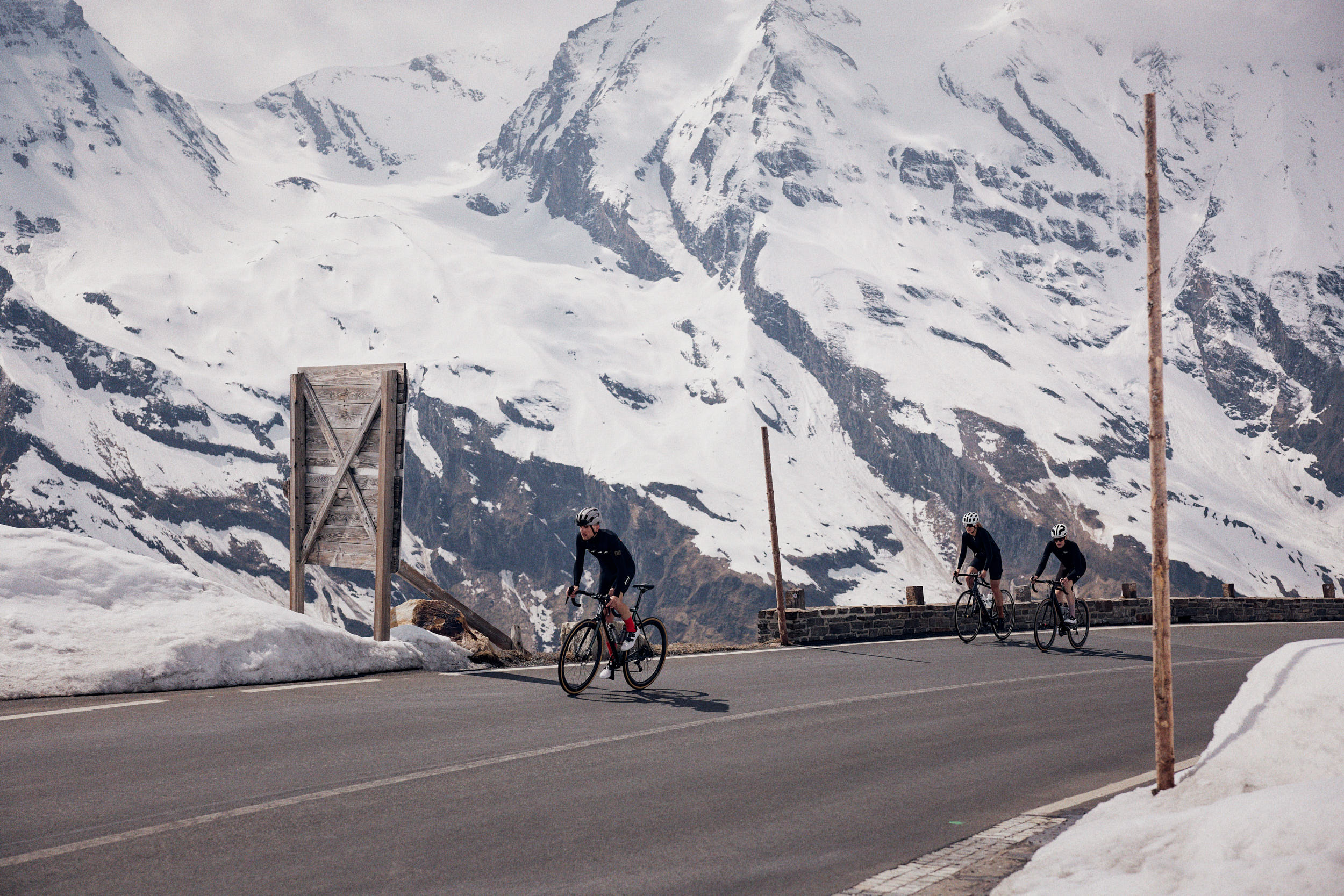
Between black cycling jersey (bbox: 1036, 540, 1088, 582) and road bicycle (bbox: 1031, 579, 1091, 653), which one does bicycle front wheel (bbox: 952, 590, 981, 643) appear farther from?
black cycling jersey (bbox: 1036, 540, 1088, 582)

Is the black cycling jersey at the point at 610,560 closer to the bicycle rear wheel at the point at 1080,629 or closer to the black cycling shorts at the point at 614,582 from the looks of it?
the black cycling shorts at the point at 614,582

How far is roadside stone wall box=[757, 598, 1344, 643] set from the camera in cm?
1717

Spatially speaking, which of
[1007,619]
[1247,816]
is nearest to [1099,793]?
[1247,816]

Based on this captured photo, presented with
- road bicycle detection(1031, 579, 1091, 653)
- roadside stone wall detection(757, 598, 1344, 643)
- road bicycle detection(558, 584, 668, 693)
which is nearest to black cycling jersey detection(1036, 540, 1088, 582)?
road bicycle detection(1031, 579, 1091, 653)

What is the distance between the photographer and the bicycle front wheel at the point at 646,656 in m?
10.4

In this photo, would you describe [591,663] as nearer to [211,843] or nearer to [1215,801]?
[211,843]

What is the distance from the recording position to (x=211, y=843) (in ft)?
16.0

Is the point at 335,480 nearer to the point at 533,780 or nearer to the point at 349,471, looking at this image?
the point at 349,471

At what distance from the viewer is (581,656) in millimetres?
10086

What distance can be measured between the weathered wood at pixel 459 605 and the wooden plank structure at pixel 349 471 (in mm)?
200

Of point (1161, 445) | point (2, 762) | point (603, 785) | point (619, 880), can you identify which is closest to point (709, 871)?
point (619, 880)

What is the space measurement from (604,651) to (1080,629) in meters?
8.50

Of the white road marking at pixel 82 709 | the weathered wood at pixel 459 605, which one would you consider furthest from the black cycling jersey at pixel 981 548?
the white road marking at pixel 82 709

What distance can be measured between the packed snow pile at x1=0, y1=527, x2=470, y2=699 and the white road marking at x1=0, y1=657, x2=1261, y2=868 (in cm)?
378
